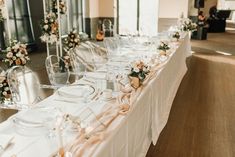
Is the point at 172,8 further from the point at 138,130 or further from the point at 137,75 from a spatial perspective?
the point at 138,130

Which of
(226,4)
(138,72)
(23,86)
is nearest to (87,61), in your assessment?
(23,86)

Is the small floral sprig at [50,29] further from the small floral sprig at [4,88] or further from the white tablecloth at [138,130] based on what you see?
the white tablecloth at [138,130]

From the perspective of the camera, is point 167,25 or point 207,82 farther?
point 167,25

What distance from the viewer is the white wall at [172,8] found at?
9898mm

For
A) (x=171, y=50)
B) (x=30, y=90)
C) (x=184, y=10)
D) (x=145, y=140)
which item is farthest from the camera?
(x=184, y=10)

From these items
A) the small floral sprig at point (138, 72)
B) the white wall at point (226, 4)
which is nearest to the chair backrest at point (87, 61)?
the small floral sprig at point (138, 72)

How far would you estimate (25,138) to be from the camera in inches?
55.2

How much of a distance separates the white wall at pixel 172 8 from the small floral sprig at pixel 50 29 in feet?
21.9

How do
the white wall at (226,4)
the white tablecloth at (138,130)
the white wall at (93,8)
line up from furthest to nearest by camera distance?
the white wall at (226,4) → the white wall at (93,8) → the white tablecloth at (138,130)

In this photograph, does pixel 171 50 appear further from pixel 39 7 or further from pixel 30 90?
pixel 39 7

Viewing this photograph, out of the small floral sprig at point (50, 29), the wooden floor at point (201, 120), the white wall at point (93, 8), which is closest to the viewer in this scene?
the wooden floor at point (201, 120)

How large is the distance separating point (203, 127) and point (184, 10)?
7.41m

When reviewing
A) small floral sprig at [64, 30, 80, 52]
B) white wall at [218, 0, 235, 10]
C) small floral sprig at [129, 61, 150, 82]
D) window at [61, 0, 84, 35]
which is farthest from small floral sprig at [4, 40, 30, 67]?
white wall at [218, 0, 235, 10]

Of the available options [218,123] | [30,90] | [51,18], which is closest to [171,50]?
[218,123]
